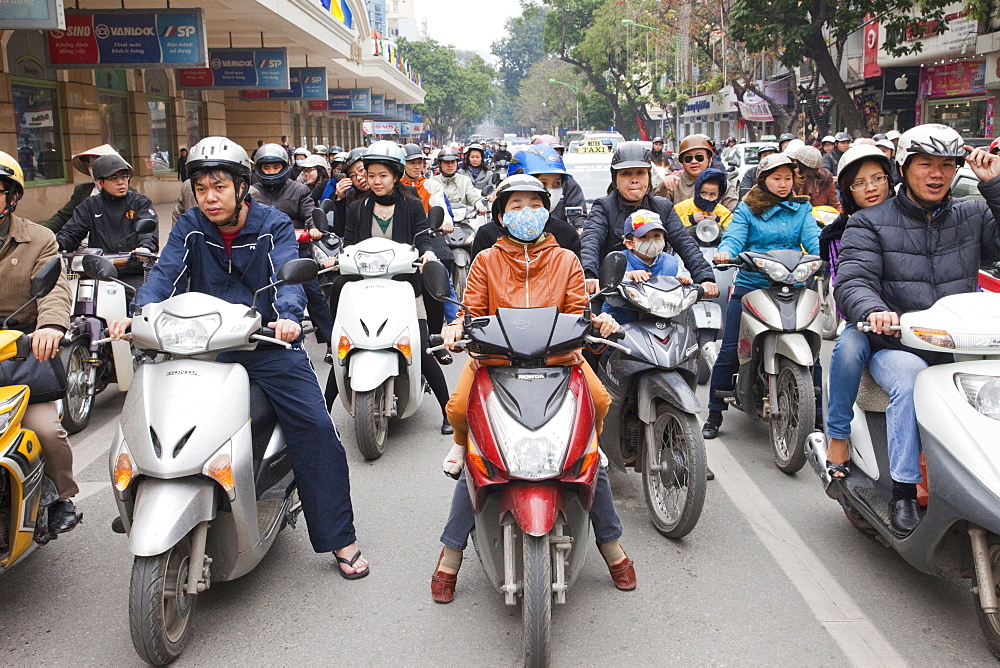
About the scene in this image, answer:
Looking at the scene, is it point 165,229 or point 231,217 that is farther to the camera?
point 165,229

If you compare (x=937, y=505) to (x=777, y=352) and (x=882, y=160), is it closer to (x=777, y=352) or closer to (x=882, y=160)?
(x=882, y=160)

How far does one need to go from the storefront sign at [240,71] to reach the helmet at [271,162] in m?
13.3

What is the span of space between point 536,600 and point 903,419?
164 cm

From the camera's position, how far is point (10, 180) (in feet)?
13.9

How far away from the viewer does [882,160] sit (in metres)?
4.68

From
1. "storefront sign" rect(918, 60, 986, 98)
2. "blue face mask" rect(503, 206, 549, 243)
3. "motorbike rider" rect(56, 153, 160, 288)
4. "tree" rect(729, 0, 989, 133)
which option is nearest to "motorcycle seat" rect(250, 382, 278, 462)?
"blue face mask" rect(503, 206, 549, 243)

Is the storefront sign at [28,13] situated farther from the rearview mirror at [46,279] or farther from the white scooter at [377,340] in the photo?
the rearview mirror at [46,279]

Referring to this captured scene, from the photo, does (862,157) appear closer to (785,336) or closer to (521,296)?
(785,336)

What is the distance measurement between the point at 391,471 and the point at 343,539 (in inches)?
64.3

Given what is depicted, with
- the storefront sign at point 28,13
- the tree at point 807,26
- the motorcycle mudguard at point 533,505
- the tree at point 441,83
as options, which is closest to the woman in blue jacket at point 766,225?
the motorcycle mudguard at point 533,505

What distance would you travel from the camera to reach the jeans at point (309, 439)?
4.03 meters

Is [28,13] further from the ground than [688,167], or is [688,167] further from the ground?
[28,13]

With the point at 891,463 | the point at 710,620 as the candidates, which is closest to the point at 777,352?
the point at 891,463

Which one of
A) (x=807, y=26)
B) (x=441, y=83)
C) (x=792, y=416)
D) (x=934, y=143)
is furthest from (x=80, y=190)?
(x=441, y=83)
